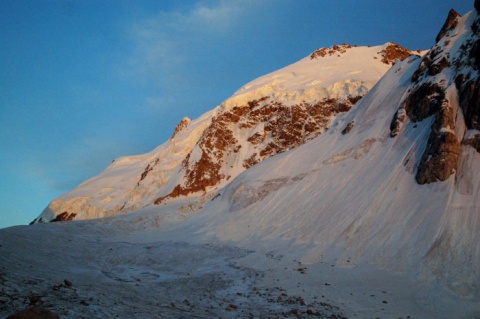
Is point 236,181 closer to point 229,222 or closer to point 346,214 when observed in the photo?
point 229,222

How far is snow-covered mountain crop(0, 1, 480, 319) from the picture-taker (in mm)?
16781

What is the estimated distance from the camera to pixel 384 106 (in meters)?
44.4

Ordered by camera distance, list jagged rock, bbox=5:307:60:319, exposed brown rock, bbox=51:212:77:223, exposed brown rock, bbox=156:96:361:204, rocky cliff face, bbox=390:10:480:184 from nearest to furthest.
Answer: jagged rock, bbox=5:307:60:319, rocky cliff face, bbox=390:10:480:184, exposed brown rock, bbox=156:96:361:204, exposed brown rock, bbox=51:212:77:223

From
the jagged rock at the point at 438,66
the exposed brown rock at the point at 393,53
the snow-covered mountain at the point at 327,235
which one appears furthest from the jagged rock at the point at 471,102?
the exposed brown rock at the point at 393,53

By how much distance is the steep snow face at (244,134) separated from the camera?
76.5 m

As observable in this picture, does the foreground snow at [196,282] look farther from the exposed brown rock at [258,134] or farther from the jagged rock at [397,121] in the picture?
the exposed brown rock at [258,134]

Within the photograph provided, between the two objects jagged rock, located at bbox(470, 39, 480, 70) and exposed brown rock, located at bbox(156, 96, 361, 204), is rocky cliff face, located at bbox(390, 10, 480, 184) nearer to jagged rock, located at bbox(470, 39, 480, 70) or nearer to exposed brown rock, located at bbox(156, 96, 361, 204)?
jagged rock, located at bbox(470, 39, 480, 70)

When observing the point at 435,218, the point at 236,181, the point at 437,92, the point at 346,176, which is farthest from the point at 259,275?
the point at 236,181

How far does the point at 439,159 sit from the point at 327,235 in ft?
34.8

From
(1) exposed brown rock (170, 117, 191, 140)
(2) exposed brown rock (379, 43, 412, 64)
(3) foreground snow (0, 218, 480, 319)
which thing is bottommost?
(3) foreground snow (0, 218, 480, 319)

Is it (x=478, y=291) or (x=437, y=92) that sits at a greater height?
(x=437, y=92)

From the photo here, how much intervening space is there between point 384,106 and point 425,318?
32.7m

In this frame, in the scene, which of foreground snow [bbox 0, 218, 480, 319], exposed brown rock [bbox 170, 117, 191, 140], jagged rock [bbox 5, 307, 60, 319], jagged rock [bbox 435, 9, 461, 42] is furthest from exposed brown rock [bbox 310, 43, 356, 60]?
jagged rock [bbox 5, 307, 60, 319]

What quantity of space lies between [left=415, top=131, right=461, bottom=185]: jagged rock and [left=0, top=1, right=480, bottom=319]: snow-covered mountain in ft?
0.35
